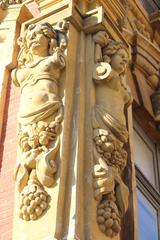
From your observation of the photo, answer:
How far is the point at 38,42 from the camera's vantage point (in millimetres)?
6789

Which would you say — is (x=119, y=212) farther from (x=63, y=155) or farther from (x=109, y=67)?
(x=109, y=67)

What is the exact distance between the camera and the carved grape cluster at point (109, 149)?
603 cm

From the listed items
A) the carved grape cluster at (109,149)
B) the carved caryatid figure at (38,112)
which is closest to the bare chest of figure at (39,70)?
the carved caryatid figure at (38,112)

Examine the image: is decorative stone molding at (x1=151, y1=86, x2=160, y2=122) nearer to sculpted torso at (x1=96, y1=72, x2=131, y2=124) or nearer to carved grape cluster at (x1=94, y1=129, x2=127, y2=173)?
sculpted torso at (x1=96, y1=72, x2=131, y2=124)

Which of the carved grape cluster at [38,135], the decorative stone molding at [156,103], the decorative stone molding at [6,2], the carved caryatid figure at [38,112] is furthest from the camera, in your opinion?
the decorative stone molding at [156,103]

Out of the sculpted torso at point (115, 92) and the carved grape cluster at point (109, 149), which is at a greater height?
the sculpted torso at point (115, 92)

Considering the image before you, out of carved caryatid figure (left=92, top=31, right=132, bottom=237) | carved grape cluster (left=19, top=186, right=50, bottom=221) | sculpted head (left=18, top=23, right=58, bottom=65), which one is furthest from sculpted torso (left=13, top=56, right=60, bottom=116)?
carved grape cluster (left=19, top=186, right=50, bottom=221)

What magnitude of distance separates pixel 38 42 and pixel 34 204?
175 cm

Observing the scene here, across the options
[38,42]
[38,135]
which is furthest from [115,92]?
[38,135]

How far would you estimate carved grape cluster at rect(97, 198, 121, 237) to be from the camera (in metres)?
5.61

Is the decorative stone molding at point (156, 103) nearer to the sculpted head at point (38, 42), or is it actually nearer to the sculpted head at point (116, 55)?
the sculpted head at point (116, 55)

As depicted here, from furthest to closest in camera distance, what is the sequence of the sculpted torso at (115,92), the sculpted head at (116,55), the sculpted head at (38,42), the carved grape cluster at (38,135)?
the sculpted head at (116,55)
the sculpted head at (38,42)
the sculpted torso at (115,92)
the carved grape cluster at (38,135)

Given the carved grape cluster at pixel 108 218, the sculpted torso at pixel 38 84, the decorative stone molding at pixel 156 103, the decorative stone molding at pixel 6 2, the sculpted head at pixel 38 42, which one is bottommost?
the carved grape cluster at pixel 108 218

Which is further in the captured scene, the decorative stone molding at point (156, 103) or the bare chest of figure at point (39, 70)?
the decorative stone molding at point (156, 103)
